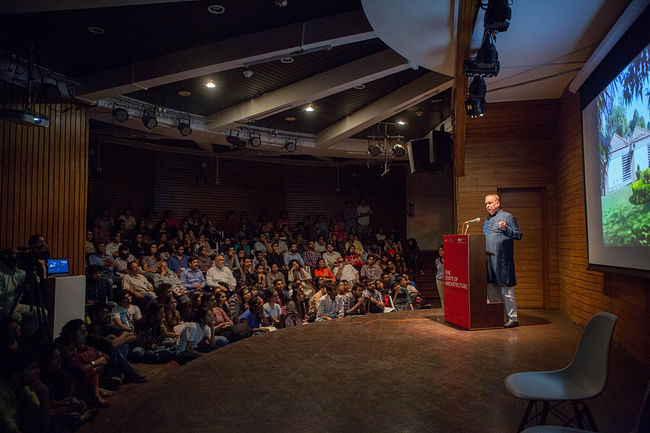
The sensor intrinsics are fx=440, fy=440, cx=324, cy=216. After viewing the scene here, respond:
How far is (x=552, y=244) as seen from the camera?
6160 millimetres

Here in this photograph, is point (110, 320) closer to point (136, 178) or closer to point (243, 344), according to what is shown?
point (243, 344)

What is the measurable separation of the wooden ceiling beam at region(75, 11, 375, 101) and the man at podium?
2490 mm

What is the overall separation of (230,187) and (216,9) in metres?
7.77

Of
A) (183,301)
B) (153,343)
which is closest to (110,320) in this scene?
(153,343)

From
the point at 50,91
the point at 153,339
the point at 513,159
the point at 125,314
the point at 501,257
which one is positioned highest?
the point at 50,91

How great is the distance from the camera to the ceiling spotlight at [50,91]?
5.83 meters

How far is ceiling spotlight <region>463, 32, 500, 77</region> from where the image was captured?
13.4 ft

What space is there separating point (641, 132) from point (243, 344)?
370 centimetres

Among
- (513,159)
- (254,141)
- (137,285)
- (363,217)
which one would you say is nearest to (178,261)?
(137,285)

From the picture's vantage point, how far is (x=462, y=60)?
179 inches

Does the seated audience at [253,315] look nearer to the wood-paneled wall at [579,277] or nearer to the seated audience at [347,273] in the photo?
the seated audience at [347,273]

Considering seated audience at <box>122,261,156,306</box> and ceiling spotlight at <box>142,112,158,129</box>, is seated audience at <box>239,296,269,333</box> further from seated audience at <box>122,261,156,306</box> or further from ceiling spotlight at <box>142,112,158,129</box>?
ceiling spotlight at <box>142,112,158,129</box>

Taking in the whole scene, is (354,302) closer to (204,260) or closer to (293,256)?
(293,256)

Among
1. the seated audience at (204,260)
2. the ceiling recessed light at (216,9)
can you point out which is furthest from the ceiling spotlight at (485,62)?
the seated audience at (204,260)
